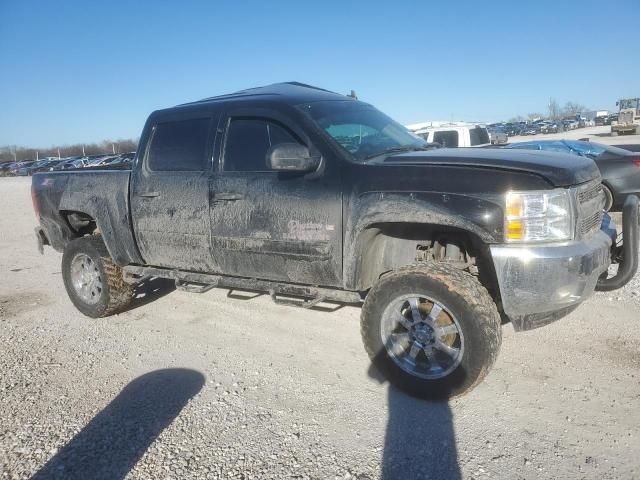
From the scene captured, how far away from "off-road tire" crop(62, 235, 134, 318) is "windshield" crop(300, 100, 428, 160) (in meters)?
2.70

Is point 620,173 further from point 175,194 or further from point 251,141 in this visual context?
point 175,194

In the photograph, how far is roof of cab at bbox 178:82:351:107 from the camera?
13.3 ft

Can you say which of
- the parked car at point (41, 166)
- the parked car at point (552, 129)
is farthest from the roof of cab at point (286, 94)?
the parked car at point (552, 129)

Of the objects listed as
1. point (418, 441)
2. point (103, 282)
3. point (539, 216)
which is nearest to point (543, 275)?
point (539, 216)

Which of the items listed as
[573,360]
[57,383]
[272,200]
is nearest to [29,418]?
[57,383]

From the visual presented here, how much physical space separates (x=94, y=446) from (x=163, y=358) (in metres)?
1.31

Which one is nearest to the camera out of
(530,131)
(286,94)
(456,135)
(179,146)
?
(286,94)

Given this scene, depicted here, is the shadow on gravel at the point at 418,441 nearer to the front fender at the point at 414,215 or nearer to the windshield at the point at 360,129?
the front fender at the point at 414,215

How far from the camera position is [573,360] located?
3750mm

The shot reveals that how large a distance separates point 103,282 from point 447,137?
1095 cm

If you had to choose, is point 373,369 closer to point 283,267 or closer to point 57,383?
point 283,267

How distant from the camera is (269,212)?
12.5 feet

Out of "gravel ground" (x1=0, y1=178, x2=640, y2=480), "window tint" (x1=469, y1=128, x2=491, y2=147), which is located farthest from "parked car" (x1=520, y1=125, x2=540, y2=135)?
"gravel ground" (x1=0, y1=178, x2=640, y2=480)

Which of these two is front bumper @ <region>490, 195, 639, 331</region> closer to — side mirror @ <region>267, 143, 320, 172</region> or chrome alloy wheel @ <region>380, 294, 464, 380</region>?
chrome alloy wheel @ <region>380, 294, 464, 380</region>
